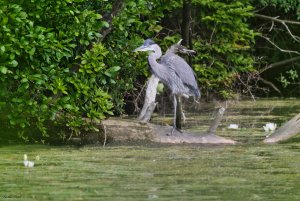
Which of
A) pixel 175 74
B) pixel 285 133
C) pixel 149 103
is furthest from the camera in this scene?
pixel 149 103

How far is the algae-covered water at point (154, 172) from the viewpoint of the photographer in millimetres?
6180

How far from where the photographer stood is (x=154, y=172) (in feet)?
23.8

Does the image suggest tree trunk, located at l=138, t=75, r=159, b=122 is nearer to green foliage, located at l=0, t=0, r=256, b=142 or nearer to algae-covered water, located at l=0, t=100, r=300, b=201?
green foliage, located at l=0, t=0, r=256, b=142

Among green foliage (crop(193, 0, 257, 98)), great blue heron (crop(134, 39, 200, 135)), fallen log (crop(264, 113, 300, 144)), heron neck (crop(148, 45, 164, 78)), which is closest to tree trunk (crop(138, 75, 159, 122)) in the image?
great blue heron (crop(134, 39, 200, 135))

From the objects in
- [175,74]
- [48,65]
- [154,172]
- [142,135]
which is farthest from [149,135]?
[154,172]

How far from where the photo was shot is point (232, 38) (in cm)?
1562

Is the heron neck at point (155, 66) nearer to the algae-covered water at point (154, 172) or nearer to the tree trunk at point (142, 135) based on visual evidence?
the tree trunk at point (142, 135)

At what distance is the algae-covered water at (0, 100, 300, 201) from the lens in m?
6.18

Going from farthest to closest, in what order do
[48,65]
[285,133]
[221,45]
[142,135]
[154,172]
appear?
[221,45] → [285,133] → [142,135] → [48,65] → [154,172]

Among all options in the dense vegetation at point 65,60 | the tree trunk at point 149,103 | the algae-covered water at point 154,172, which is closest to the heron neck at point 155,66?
the dense vegetation at point 65,60

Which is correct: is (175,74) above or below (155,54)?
below

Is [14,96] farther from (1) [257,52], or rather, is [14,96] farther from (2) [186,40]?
(1) [257,52]

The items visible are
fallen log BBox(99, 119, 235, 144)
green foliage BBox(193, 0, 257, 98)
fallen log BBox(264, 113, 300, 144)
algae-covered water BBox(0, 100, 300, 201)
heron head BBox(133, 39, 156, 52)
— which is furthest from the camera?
green foliage BBox(193, 0, 257, 98)

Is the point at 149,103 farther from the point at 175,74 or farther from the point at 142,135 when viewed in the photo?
the point at 142,135
